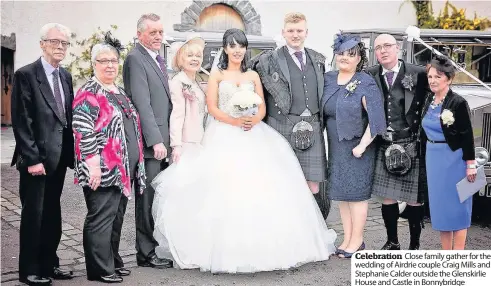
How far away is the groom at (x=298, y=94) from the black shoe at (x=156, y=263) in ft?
4.47

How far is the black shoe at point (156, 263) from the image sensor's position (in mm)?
4602

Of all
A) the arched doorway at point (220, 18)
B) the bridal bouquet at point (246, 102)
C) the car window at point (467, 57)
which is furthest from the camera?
the arched doorway at point (220, 18)

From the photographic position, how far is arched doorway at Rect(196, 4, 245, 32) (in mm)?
11852

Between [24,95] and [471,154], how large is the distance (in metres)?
3.24

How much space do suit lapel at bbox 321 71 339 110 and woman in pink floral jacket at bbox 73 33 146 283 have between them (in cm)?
158

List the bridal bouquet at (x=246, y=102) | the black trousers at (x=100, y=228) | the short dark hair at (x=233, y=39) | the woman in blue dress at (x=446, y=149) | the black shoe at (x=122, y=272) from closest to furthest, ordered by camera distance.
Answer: the black trousers at (x=100, y=228) < the woman in blue dress at (x=446, y=149) < the black shoe at (x=122, y=272) < the bridal bouquet at (x=246, y=102) < the short dark hair at (x=233, y=39)

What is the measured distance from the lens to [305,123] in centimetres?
486

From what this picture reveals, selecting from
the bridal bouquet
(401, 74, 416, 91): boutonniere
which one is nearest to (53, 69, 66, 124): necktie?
the bridal bouquet

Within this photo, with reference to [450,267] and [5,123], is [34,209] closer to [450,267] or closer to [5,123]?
[450,267]

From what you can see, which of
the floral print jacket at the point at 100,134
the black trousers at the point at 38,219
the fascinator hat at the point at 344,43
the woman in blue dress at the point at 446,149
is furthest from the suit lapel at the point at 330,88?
the black trousers at the point at 38,219

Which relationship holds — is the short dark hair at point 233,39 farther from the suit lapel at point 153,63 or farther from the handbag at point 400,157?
the handbag at point 400,157

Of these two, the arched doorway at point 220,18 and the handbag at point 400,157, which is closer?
the handbag at point 400,157

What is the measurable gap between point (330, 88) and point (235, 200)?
4.23 ft

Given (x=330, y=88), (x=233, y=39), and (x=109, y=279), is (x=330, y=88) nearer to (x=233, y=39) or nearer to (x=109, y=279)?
(x=233, y=39)
